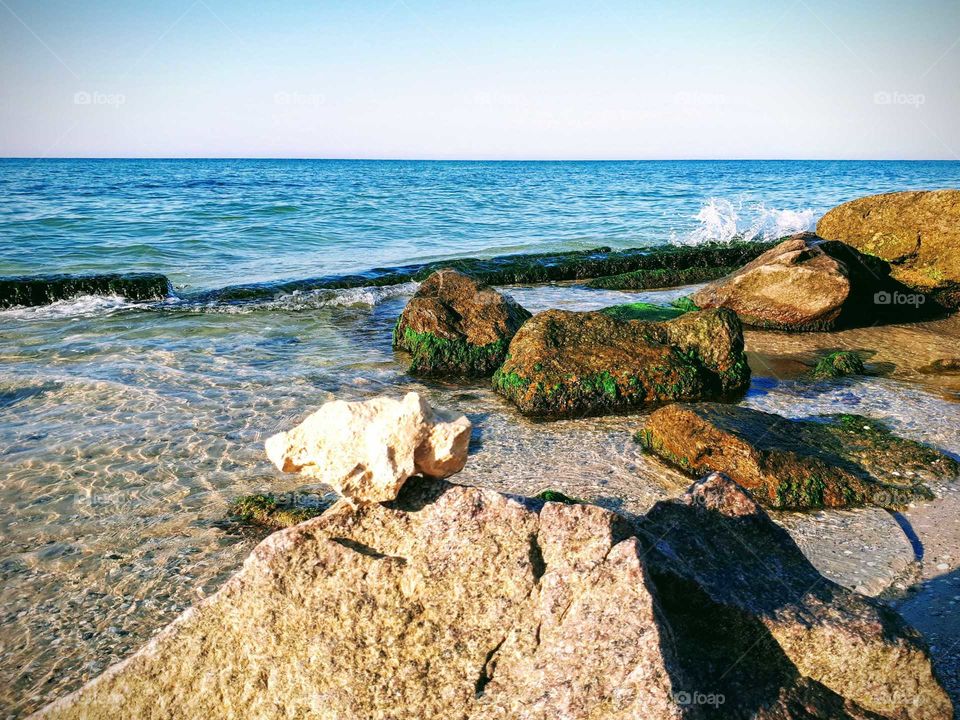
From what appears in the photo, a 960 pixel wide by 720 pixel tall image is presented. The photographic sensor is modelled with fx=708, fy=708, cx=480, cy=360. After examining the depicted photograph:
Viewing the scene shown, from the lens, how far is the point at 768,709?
2754mm

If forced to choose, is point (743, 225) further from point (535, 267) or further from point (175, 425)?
point (175, 425)

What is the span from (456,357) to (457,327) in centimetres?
50

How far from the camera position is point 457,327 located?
946cm

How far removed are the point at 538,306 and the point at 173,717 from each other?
11.4 meters

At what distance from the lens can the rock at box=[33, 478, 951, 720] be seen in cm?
261

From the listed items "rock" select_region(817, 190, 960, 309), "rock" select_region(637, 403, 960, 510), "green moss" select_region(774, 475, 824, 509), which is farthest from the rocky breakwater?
"rock" select_region(817, 190, 960, 309)

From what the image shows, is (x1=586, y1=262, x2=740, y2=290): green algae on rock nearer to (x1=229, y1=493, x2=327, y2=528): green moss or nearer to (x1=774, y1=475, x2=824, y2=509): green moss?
(x1=774, y1=475, x2=824, y2=509): green moss

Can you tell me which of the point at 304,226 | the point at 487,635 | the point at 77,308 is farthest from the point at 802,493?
the point at 304,226

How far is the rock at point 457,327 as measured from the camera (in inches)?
360

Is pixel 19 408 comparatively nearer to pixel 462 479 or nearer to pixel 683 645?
pixel 462 479

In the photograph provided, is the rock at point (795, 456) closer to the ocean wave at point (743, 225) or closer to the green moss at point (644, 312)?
the green moss at point (644, 312)

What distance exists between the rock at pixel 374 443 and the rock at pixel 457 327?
626 centimetres
